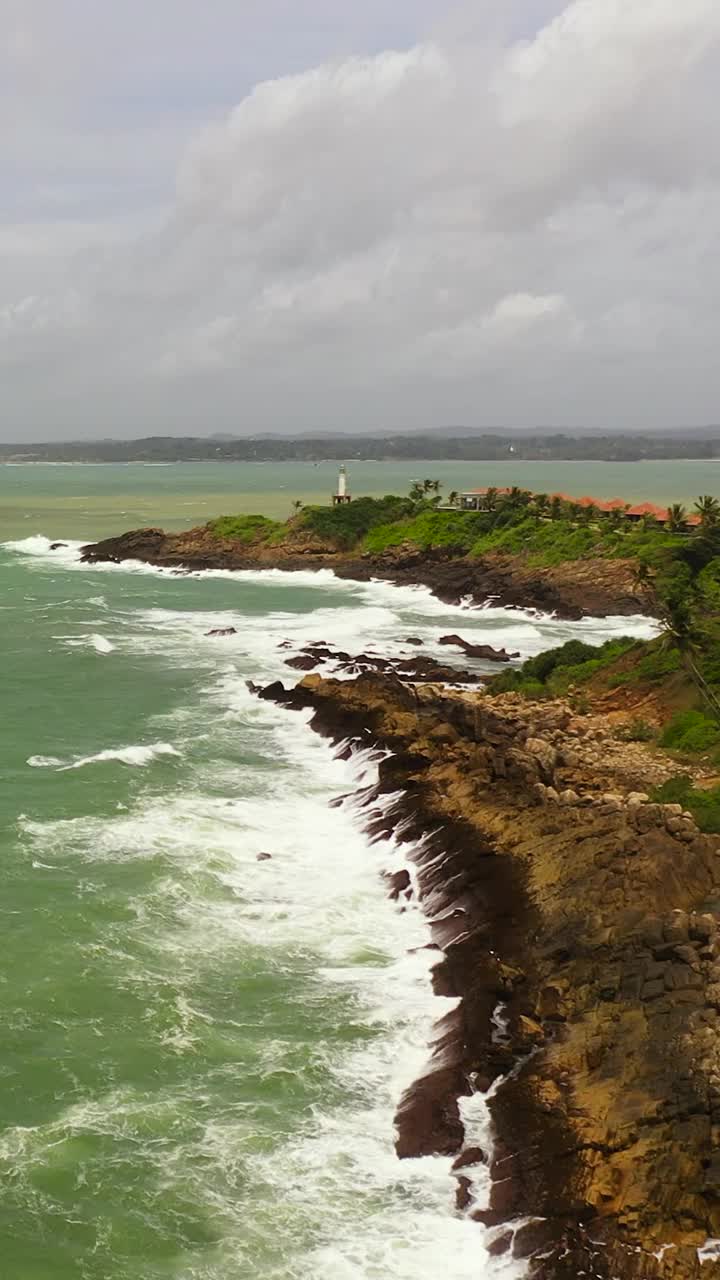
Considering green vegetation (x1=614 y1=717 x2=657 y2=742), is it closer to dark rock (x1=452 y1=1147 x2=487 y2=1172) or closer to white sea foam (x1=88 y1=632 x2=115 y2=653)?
dark rock (x1=452 y1=1147 x2=487 y2=1172)

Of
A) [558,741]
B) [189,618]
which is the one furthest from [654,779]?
[189,618]

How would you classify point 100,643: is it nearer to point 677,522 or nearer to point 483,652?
point 483,652

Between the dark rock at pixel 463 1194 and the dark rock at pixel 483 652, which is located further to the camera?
the dark rock at pixel 483 652

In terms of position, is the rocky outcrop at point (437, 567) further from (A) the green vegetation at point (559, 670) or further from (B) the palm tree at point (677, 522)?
(A) the green vegetation at point (559, 670)

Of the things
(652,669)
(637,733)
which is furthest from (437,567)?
(637,733)

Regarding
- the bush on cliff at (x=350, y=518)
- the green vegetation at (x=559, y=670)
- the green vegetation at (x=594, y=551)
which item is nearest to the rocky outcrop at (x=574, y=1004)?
the green vegetation at (x=594, y=551)

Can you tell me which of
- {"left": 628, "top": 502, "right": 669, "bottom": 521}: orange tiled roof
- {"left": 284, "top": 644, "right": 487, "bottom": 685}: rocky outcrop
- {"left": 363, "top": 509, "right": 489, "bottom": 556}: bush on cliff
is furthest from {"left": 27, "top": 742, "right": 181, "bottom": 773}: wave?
{"left": 628, "top": 502, "right": 669, "bottom": 521}: orange tiled roof
